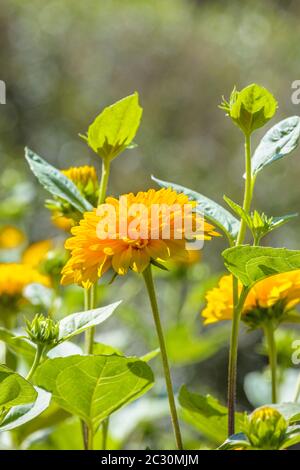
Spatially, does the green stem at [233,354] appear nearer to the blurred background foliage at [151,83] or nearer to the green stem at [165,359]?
the green stem at [165,359]

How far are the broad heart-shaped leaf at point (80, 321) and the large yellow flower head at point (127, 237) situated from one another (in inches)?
0.6

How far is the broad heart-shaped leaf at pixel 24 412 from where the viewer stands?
340 millimetres

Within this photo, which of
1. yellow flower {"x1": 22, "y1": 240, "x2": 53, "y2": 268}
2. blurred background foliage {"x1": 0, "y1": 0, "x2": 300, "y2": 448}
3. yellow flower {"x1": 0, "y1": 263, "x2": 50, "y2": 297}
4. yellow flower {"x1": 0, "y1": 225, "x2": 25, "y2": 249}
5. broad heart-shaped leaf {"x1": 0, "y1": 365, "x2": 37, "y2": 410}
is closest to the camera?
broad heart-shaped leaf {"x1": 0, "y1": 365, "x2": 37, "y2": 410}

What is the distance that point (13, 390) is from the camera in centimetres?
33

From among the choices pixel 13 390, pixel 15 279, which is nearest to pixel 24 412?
pixel 13 390

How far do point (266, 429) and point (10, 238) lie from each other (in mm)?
650

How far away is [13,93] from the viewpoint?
10.8 ft

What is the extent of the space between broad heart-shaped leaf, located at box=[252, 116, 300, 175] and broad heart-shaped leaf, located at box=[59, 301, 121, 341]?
101 millimetres

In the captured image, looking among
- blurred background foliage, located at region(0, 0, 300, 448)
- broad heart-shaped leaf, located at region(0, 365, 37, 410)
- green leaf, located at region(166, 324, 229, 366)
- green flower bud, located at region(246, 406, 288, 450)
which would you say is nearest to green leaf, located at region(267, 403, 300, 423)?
green flower bud, located at region(246, 406, 288, 450)

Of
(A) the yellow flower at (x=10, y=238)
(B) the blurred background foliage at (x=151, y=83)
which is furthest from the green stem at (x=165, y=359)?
(B) the blurred background foliage at (x=151, y=83)

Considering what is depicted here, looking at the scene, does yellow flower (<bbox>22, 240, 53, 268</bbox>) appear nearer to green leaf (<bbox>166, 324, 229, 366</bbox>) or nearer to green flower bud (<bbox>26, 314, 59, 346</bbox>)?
green leaf (<bbox>166, 324, 229, 366</bbox>)

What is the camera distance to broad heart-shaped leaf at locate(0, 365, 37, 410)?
12.8 inches
